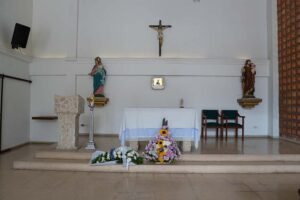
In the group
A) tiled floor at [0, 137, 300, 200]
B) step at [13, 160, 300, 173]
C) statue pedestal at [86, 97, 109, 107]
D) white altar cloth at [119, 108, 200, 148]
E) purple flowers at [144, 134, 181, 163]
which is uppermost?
statue pedestal at [86, 97, 109, 107]

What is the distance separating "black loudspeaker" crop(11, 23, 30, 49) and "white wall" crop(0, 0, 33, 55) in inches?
7.1

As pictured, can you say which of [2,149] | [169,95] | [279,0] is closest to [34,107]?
[2,149]

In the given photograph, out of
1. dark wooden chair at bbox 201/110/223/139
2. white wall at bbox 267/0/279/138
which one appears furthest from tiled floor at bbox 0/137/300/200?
white wall at bbox 267/0/279/138

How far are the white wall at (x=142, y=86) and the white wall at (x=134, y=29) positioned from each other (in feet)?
1.17

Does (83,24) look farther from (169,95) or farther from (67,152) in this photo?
(67,152)

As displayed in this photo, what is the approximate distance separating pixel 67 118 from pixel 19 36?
2805 millimetres

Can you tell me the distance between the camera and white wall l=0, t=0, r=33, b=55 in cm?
662

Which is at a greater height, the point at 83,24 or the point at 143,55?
the point at 83,24

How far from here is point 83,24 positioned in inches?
330

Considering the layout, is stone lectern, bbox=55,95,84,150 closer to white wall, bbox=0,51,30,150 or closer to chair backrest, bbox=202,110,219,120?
white wall, bbox=0,51,30,150

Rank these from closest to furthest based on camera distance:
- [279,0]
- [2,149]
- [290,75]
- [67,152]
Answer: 1. [67,152]
2. [2,149]
3. [290,75]
4. [279,0]

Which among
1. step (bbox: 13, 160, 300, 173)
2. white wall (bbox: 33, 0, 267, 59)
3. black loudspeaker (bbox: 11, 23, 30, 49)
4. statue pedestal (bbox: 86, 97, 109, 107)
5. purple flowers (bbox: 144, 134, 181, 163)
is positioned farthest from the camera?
white wall (bbox: 33, 0, 267, 59)

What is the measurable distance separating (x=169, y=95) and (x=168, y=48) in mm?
1443

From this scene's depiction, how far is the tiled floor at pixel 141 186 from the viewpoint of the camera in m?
3.57
